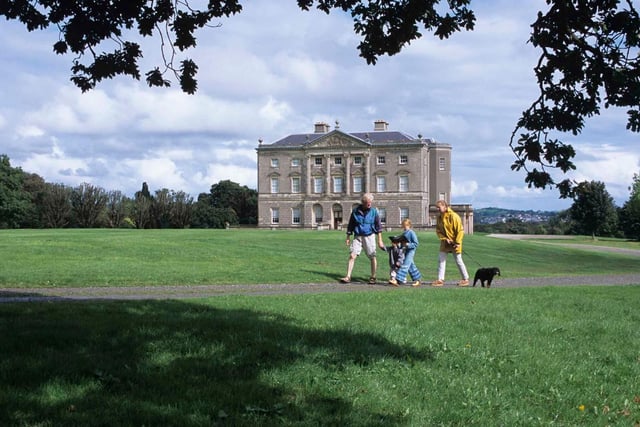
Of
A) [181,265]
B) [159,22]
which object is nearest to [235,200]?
[181,265]

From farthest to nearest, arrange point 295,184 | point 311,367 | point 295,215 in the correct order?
1. point 295,215
2. point 295,184
3. point 311,367

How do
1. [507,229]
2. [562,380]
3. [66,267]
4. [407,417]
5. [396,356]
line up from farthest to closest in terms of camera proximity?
[507,229], [66,267], [396,356], [562,380], [407,417]

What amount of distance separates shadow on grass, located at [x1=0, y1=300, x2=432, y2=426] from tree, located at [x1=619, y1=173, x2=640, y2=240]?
79302 millimetres

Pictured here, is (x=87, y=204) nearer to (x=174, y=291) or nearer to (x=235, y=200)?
(x=235, y=200)

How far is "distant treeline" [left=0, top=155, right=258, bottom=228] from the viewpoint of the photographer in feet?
259

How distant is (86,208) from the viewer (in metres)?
87.7

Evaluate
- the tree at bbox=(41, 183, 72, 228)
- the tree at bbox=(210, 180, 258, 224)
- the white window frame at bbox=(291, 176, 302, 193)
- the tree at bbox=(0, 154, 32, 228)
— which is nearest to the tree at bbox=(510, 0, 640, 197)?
the tree at bbox=(0, 154, 32, 228)

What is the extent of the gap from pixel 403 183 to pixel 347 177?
8.57 metres

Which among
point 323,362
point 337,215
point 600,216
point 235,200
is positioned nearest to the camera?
point 323,362

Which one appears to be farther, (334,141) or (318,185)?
(318,185)

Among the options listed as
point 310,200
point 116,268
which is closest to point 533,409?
point 116,268

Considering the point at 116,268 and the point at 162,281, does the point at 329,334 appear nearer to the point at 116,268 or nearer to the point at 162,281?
the point at 162,281

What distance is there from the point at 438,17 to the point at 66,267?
1359cm

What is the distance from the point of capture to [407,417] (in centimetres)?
532
